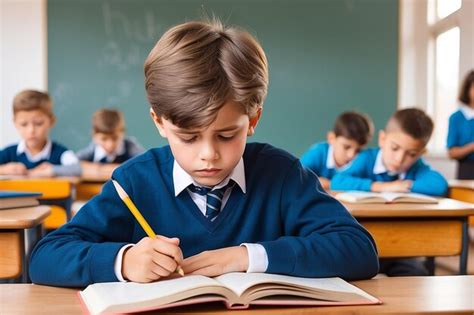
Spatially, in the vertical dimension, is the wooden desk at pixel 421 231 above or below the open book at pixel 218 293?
below

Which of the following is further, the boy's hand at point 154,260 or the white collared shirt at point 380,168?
the white collared shirt at point 380,168

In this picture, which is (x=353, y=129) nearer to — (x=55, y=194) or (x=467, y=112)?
(x=467, y=112)

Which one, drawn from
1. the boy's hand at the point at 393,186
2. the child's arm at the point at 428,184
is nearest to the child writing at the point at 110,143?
the boy's hand at the point at 393,186

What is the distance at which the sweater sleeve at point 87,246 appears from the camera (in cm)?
97

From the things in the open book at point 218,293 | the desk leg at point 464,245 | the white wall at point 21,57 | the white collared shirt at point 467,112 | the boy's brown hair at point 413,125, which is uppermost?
the white wall at point 21,57

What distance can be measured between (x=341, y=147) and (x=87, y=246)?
9.44 feet

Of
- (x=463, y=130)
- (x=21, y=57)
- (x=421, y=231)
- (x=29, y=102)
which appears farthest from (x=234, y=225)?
(x=21, y=57)

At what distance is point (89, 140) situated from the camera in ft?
18.9

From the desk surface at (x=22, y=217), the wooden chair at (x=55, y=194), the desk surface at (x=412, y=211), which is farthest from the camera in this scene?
the wooden chair at (x=55, y=194)

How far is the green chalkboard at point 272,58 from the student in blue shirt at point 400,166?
2817 millimetres

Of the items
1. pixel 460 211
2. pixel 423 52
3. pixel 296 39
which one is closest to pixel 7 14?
pixel 296 39

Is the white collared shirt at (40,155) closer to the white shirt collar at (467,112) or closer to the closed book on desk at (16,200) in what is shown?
the closed book on desk at (16,200)

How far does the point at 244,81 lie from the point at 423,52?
535cm

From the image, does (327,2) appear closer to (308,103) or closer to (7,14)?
(308,103)
